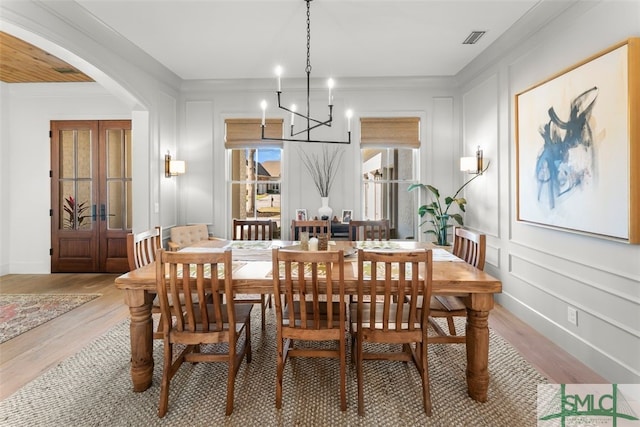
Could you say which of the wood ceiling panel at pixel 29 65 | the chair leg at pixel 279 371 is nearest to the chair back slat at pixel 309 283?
the chair leg at pixel 279 371

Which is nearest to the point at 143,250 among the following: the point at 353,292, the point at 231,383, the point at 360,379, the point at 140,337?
the point at 140,337

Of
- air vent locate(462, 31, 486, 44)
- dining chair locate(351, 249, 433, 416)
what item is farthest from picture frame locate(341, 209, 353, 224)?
dining chair locate(351, 249, 433, 416)

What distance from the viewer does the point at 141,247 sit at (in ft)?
8.33

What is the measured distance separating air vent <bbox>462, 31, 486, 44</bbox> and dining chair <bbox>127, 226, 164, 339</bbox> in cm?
350

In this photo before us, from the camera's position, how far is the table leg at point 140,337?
1970mm

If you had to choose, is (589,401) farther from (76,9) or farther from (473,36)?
(76,9)

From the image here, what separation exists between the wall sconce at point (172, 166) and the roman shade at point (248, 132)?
693 millimetres

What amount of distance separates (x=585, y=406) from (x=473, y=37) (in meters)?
3.21

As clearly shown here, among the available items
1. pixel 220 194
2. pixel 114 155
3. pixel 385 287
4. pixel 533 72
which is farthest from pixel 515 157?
pixel 114 155

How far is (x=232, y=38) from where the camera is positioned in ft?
10.8

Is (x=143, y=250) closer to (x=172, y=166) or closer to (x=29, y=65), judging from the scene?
(x=172, y=166)

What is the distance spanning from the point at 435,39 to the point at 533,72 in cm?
98

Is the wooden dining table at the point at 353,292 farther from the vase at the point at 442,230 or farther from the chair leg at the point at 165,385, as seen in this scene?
the vase at the point at 442,230

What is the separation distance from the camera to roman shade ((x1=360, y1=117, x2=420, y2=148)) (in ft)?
15.1
